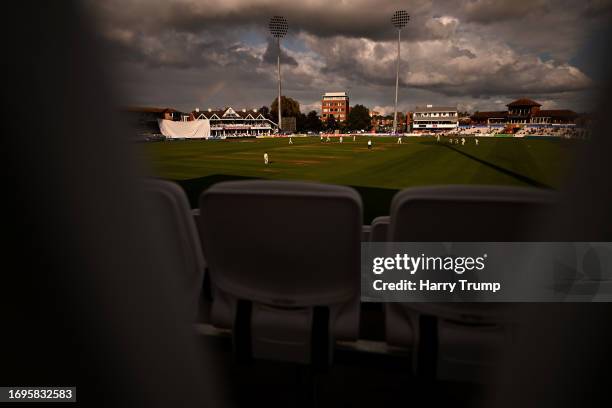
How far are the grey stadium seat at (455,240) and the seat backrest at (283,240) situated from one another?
Answer: 19cm

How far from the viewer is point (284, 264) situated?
118 centimetres

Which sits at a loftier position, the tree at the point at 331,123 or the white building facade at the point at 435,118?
the white building facade at the point at 435,118

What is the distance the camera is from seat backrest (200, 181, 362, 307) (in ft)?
3.38

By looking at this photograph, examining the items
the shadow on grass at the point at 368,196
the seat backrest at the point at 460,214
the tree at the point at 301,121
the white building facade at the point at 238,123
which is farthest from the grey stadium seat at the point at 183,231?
the white building facade at the point at 238,123

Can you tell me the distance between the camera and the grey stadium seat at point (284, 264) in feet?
3.42

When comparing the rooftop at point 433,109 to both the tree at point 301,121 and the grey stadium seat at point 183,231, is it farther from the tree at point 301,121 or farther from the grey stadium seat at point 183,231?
the grey stadium seat at point 183,231

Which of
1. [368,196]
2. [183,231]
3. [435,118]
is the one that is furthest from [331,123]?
[183,231]

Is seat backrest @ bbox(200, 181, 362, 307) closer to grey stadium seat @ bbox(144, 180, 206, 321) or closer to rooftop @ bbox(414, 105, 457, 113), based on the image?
grey stadium seat @ bbox(144, 180, 206, 321)

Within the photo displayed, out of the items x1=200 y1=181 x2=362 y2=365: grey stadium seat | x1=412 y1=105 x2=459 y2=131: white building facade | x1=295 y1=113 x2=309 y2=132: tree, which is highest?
x1=412 y1=105 x2=459 y2=131: white building facade

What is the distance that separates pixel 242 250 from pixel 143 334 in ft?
2.15

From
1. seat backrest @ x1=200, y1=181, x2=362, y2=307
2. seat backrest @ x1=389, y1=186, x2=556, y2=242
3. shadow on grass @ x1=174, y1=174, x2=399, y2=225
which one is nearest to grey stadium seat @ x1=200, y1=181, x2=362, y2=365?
seat backrest @ x1=200, y1=181, x2=362, y2=307

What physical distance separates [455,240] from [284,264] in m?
0.57

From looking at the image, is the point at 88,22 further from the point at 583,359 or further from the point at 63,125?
the point at 583,359

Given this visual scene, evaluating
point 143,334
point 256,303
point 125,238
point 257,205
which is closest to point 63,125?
point 125,238
